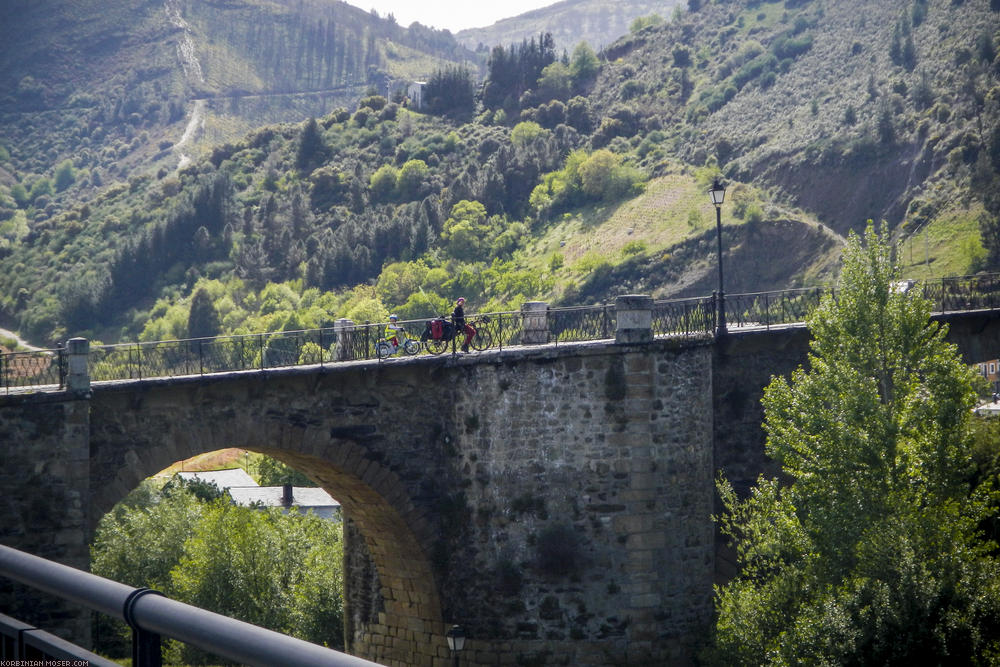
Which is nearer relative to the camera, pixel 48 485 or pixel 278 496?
pixel 48 485

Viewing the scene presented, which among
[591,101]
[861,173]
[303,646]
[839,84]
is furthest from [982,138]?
[303,646]

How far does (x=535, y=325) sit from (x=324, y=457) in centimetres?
518

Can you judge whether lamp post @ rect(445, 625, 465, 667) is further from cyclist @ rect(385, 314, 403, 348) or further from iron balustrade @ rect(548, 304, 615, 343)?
iron balustrade @ rect(548, 304, 615, 343)

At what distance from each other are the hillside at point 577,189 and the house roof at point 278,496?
27.7m

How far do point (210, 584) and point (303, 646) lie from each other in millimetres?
30136

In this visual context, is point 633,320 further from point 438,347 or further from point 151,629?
point 151,629

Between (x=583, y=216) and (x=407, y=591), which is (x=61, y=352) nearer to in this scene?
(x=407, y=591)

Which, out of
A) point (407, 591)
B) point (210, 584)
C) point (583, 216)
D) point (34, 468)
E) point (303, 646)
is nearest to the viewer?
point (303, 646)

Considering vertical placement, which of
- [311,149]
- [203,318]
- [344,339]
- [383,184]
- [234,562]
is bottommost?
[234,562]

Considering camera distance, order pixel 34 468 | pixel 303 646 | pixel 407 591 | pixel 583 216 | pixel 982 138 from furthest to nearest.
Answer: pixel 583 216 < pixel 982 138 < pixel 407 591 < pixel 34 468 < pixel 303 646

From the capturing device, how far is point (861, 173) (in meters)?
73.6

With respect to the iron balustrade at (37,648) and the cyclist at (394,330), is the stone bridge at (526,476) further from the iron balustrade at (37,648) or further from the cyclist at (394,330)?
the iron balustrade at (37,648)

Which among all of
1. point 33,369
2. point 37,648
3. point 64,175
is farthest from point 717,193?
point 64,175

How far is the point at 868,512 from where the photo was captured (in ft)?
64.7
